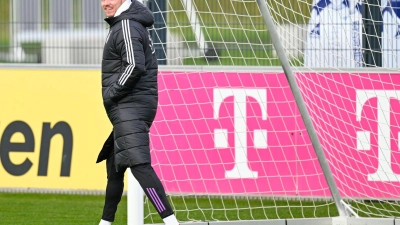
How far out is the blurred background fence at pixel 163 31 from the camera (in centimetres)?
844

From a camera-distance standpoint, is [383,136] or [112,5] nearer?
[112,5]

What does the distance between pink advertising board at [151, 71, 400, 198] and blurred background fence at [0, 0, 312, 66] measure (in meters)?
0.27

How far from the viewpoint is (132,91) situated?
5.80 m

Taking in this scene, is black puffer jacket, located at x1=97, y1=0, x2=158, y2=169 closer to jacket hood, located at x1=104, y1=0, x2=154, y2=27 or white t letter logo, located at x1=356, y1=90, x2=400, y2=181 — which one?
jacket hood, located at x1=104, y1=0, x2=154, y2=27

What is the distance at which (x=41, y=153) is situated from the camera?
375 inches

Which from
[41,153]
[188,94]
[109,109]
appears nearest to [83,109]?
[41,153]

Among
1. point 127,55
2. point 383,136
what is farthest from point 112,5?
point 383,136

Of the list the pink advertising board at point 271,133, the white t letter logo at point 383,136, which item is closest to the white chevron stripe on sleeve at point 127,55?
the pink advertising board at point 271,133

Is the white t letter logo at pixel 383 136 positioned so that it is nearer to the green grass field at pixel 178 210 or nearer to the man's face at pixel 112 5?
the green grass field at pixel 178 210

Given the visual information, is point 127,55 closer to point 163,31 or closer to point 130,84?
point 130,84

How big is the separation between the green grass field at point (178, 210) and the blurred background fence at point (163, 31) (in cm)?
132

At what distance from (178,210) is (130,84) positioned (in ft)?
8.51

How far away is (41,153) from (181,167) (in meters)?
1.61

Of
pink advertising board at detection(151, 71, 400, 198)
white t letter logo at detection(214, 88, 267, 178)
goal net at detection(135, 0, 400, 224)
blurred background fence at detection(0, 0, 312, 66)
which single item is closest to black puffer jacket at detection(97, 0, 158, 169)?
blurred background fence at detection(0, 0, 312, 66)
